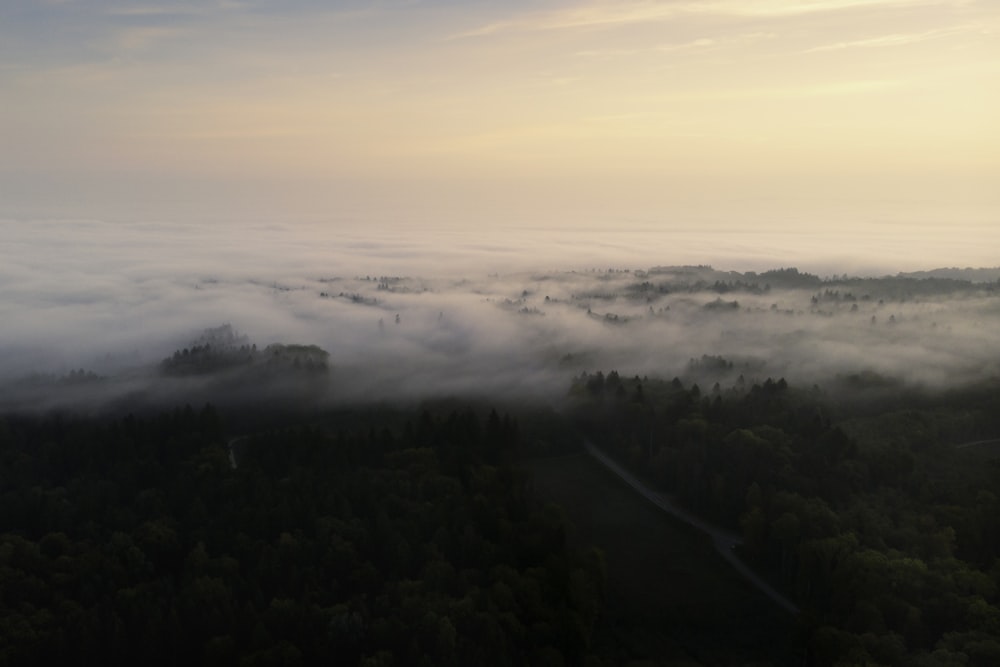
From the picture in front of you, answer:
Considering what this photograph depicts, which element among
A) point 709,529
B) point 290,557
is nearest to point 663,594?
point 709,529

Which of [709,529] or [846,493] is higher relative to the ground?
[846,493]

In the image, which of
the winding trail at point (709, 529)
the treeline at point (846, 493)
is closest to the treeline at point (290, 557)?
the winding trail at point (709, 529)

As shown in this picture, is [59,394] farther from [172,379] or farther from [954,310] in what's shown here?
[954,310]

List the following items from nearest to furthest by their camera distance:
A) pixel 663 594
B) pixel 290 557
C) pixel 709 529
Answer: pixel 290 557, pixel 663 594, pixel 709 529

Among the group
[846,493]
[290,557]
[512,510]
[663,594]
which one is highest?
[846,493]

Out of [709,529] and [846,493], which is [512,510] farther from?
[846,493]

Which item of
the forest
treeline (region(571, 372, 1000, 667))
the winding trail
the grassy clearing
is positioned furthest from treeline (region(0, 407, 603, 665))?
treeline (region(571, 372, 1000, 667))

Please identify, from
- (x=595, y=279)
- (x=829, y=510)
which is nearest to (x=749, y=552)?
(x=829, y=510)

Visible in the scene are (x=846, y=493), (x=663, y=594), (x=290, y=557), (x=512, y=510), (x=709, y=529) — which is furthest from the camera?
(x=709, y=529)
